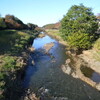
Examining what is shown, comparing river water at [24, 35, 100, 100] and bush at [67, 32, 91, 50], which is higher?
bush at [67, 32, 91, 50]

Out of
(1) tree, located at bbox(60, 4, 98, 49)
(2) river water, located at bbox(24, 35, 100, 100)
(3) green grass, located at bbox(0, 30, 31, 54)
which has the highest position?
(1) tree, located at bbox(60, 4, 98, 49)

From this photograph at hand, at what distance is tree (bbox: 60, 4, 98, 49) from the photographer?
4091 centimetres

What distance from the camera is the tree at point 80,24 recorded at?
1610 inches

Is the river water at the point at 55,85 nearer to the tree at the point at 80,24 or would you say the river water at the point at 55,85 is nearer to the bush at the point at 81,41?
the bush at the point at 81,41

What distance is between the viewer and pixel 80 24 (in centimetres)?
4381

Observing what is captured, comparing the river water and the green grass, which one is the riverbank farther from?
the green grass

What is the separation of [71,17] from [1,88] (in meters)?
37.3

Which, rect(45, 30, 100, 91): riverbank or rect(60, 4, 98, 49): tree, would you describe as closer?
rect(45, 30, 100, 91): riverbank

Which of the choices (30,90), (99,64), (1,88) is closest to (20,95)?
(30,90)

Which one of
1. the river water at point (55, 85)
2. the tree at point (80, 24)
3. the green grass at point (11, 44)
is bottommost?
the river water at point (55, 85)

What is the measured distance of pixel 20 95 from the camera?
57.0ft

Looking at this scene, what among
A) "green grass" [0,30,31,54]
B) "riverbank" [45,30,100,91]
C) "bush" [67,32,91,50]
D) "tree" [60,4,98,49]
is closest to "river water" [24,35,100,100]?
"riverbank" [45,30,100,91]

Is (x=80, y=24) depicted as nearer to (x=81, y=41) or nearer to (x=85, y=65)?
(x=81, y=41)

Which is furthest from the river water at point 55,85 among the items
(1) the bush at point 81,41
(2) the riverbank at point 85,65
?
(1) the bush at point 81,41
